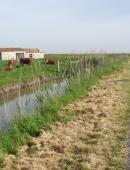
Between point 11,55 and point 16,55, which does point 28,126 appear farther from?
point 16,55

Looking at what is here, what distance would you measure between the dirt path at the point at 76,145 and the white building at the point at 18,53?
248 ft

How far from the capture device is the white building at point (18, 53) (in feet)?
294

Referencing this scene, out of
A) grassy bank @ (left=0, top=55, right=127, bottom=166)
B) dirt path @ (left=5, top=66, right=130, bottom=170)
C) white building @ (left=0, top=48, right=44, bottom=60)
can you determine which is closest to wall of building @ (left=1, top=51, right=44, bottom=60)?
white building @ (left=0, top=48, right=44, bottom=60)

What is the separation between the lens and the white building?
89750mm

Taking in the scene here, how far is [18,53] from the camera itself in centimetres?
9462

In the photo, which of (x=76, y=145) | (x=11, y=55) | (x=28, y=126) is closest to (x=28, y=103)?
(x=28, y=126)

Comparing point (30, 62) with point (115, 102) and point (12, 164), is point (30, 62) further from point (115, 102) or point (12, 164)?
point (12, 164)

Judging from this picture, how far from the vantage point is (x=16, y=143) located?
983 cm

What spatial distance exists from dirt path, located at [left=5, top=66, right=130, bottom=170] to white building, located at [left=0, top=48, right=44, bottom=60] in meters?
75.5

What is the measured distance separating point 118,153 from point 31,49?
96.7 meters

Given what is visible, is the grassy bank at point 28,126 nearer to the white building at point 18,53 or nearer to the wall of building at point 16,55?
the white building at point 18,53

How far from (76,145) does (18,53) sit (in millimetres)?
86354

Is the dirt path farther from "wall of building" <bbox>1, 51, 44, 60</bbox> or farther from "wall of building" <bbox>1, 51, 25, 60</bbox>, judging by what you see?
"wall of building" <bbox>1, 51, 44, 60</bbox>

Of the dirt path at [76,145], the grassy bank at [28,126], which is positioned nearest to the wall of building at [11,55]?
the grassy bank at [28,126]
